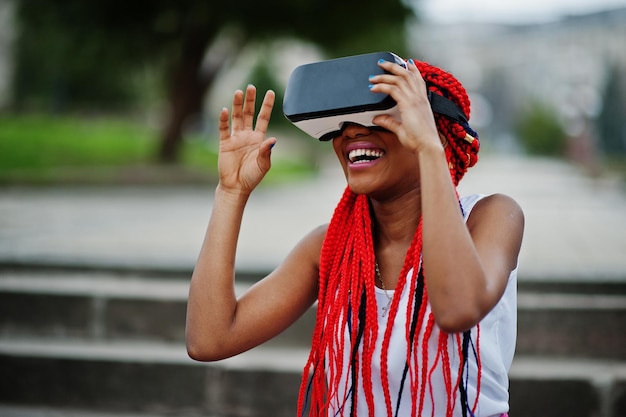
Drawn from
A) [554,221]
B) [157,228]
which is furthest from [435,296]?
[554,221]

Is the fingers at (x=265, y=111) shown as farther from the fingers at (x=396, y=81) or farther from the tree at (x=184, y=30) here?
the tree at (x=184, y=30)

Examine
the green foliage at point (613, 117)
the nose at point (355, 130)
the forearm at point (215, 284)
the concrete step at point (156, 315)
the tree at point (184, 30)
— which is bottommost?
the concrete step at point (156, 315)

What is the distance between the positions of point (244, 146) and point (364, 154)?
0.38 metres

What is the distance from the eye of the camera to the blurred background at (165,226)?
3.30m

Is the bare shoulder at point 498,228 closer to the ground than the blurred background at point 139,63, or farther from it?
closer to the ground

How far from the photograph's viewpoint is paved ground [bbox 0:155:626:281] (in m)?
4.25

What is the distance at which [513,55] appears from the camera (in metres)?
113

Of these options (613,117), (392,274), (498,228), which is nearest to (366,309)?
(392,274)

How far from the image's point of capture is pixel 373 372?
1.75 m

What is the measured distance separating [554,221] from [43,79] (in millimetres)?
21805

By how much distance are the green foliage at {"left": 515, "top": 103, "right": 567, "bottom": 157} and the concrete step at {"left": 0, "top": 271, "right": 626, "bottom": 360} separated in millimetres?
45976

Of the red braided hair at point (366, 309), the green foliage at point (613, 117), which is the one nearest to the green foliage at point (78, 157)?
the red braided hair at point (366, 309)

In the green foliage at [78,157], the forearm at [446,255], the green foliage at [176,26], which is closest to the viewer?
the forearm at [446,255]

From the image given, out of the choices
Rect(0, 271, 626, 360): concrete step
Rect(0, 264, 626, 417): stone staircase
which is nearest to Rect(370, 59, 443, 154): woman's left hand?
Rect(0, 264, 626, 417): stone staircase
